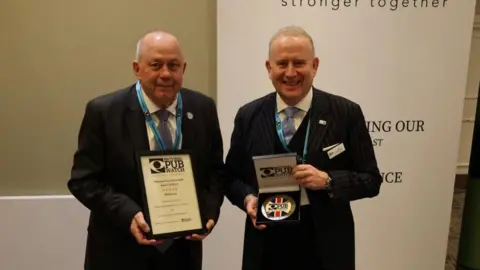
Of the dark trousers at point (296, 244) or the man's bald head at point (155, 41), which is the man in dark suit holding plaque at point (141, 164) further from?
the dark trousers at point (296, 244)

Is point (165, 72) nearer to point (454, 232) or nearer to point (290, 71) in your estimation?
point (290, 71)

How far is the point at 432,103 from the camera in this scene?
2725 mm

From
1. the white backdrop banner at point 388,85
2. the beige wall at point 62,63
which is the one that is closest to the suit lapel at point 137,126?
the white backdrop banner at point 388,85

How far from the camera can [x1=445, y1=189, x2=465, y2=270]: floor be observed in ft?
11.3

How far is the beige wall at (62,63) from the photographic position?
2.81 metres

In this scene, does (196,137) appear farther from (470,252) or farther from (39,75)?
(470,252)

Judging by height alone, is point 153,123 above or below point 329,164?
above

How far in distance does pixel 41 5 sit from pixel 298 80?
6.04ft

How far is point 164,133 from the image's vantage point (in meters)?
1.69

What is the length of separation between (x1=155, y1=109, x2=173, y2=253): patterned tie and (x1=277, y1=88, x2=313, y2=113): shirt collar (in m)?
0.40

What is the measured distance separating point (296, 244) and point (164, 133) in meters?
0.60

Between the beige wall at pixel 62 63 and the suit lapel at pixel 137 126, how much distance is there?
1301 mm

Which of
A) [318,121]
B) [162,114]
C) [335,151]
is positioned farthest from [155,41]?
[335,151]

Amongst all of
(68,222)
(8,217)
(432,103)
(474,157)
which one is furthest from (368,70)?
(8,217)
